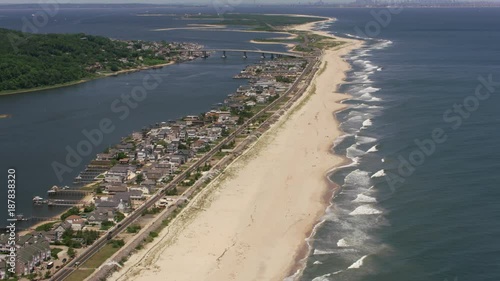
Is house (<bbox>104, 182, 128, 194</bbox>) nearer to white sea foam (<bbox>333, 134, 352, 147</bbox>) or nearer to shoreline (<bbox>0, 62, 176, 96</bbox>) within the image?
white sea foam (<bbox>333, 134, 352, 147</bbox>)

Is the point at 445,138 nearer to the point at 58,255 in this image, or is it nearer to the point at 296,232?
the point at 296,232

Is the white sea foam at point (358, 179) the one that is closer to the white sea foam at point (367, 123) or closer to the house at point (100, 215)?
the white sea foam at point (367, 123)

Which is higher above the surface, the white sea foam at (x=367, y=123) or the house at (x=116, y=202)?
the house at (x=116, y=202)

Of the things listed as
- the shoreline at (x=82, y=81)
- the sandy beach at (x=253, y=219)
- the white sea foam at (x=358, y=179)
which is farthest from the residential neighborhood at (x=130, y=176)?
the shoreline at (x=82, y=81)

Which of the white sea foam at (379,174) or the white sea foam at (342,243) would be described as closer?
the white sea foam at (342,243)

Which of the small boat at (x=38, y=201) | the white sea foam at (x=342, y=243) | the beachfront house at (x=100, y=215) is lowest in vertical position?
the small boat at (x=38, y=201)

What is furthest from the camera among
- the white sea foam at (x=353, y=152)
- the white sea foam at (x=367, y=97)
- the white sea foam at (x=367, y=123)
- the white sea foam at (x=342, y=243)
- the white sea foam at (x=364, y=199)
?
the white sea foam at (x=367, y=97)

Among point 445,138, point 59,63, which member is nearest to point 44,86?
point 59,63

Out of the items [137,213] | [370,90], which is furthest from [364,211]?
[370,90]
